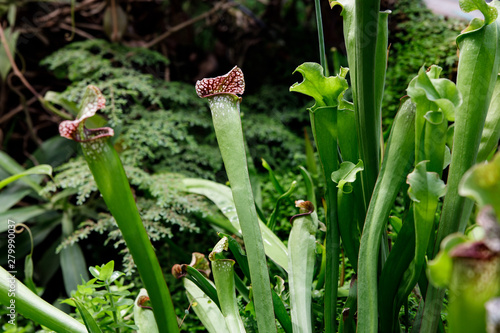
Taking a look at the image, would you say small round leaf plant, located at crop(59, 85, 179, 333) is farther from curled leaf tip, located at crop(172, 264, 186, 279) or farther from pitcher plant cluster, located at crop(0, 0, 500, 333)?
curled leaf tip, located at crop(172, 264, 186, 279)

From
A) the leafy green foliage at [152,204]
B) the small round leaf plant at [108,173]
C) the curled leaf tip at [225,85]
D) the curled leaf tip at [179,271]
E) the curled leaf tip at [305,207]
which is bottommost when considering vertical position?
the leafy green foliage at [152,204]

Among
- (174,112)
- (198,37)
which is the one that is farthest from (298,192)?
(198,37)

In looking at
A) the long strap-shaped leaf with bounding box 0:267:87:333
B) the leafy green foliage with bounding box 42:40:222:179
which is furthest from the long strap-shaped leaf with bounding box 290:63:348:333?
the leafy green foliage with bounding box 42:40:222:179

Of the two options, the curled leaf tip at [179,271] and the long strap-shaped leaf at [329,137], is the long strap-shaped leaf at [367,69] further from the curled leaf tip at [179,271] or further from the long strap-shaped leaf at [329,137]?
the curled leaf tip at [179,271]

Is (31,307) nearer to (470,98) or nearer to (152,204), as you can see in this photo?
(152,204)

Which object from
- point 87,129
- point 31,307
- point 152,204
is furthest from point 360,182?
point 152,204

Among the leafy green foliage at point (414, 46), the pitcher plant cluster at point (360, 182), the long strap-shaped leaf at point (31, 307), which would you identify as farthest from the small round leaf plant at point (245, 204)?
the leafy green foliage at point (414, 46)
